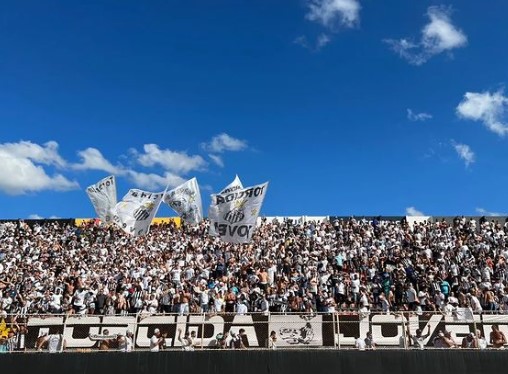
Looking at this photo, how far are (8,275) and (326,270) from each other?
17.0 m

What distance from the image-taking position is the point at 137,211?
2358 cm

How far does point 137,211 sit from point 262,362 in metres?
9.84

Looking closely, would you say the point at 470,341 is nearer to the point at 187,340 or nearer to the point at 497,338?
the point at 497,338

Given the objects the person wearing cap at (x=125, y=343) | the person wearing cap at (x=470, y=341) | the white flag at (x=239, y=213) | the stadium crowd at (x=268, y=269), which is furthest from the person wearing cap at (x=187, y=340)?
the person wearing cap at (x=470, y=341)

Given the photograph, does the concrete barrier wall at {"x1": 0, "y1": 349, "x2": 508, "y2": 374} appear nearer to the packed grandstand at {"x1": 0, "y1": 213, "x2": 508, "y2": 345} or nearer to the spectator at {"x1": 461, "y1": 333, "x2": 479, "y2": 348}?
the spectator at {"x1": 461, "y1": 333, "x2": 479, "y2": 348}

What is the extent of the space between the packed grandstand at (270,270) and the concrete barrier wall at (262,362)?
4.36 feet

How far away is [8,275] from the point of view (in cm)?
2786

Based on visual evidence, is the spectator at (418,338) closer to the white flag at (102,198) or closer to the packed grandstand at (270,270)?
the packed grandstand at (270,270)

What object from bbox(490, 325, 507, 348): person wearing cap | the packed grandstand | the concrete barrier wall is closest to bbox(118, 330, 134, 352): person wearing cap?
the concrete barrier wall

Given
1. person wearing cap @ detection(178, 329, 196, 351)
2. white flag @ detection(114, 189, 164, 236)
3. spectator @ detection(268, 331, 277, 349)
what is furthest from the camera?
white flag @ detection(114, 189, 164, 236)

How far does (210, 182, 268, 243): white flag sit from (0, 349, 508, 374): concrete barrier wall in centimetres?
539

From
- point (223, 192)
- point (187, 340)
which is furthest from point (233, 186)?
point (187, 340)

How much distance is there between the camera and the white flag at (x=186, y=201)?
25.6 metres

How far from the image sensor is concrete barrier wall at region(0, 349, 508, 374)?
16.2 meters
